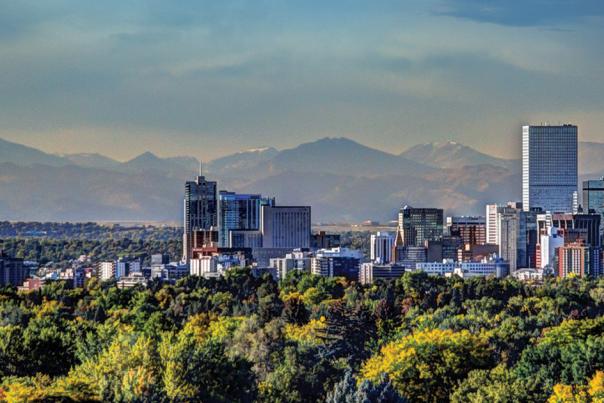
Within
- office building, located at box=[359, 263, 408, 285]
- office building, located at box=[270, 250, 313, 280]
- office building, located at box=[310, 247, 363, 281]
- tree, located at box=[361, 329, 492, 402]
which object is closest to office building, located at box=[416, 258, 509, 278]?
office building, located at box=[310, 247, 363, 281]

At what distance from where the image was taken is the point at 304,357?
53875 millimetres

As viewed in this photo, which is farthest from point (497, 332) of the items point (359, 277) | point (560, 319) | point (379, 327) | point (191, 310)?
point (359, 277)

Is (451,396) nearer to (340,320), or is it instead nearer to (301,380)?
(301,380)

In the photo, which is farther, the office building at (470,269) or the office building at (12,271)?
the office building at (470,269)

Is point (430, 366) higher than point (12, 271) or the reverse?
higher

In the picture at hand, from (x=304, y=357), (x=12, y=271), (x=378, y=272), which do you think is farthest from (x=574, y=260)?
(x=304, y=357)

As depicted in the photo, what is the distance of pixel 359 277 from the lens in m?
183

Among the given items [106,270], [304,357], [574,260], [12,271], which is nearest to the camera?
[304,357]

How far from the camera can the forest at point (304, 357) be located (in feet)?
140

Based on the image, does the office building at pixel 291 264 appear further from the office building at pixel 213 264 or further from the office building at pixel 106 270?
the office building at pixel 106 270

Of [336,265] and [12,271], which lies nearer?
[12,271]

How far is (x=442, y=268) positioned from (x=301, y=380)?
15069 centimetres

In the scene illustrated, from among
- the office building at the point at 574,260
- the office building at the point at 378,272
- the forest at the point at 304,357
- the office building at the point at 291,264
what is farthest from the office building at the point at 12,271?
the forest at the point at 304,357

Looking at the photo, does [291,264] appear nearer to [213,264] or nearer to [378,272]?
[213,264]
